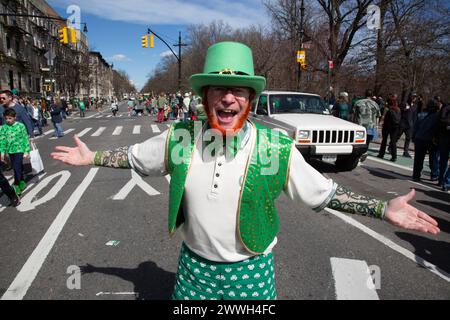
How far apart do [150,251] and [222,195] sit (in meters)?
2.51

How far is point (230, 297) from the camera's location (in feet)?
5.48

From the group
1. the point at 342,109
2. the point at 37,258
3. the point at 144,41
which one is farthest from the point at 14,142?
the point at 144,41

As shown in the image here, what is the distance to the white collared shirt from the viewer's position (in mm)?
1618

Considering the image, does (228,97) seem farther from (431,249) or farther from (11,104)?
(11,104)

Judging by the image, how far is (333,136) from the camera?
7.09 meters

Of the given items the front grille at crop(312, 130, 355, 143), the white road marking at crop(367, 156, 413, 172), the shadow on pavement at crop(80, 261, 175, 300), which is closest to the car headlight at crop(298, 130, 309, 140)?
the front grille at crop(312, 130, 355, 143)

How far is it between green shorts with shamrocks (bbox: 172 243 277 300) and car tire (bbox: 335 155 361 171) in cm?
654

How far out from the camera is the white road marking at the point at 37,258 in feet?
9.79

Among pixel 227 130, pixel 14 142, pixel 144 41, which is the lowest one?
pixel 14 142

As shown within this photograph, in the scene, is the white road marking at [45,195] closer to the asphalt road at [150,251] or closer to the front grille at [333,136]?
the asphalt road at [150,251]

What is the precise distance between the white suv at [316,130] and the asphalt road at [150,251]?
1.42 m

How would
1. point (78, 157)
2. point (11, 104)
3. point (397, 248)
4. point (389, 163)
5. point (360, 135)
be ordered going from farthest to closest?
point (389, 163) < point (11, 104) < point (360, 135) < point (397, 248) < point (78, 157)

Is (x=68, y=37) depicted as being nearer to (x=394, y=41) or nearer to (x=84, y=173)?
(x=84, y=173)

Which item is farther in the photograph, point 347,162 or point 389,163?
point 389,163
